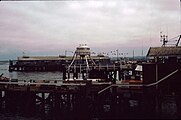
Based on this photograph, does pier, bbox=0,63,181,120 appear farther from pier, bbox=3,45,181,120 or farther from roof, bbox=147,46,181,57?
roof, bbox=147,46,181,57

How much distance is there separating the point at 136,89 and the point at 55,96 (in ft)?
29.2

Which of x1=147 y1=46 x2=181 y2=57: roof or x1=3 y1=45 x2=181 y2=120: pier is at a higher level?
x1=147 y1=46 x2=181 y2=57: roof

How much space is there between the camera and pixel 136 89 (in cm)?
2783

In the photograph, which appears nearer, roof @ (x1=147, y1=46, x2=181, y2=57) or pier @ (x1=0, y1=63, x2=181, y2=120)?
pier @ (x1=0, y1=63, x2=181, y2=120)

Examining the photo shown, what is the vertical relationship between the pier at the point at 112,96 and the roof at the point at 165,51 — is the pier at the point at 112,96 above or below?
below

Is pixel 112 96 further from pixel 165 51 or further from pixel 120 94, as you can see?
pixel 165 51

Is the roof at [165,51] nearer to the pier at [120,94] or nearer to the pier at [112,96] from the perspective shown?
the pier at [120,94]

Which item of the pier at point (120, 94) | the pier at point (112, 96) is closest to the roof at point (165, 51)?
the pier at point (120, 94)

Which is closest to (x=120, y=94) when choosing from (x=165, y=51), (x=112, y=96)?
(x=112, y=96)

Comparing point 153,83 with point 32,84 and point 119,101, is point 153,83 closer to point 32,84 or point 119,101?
point 119,101

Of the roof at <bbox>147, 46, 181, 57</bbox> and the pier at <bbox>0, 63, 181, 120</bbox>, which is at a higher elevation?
the roof at <bbox>147, 46, 181, 57</bbox>

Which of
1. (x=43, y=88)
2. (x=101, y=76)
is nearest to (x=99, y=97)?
(x=43, y=88)

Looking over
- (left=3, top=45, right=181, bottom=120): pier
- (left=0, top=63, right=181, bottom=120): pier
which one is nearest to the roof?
(left=3, top=45, right=181, bottom=120): pier

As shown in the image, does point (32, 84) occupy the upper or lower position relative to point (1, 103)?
upper
